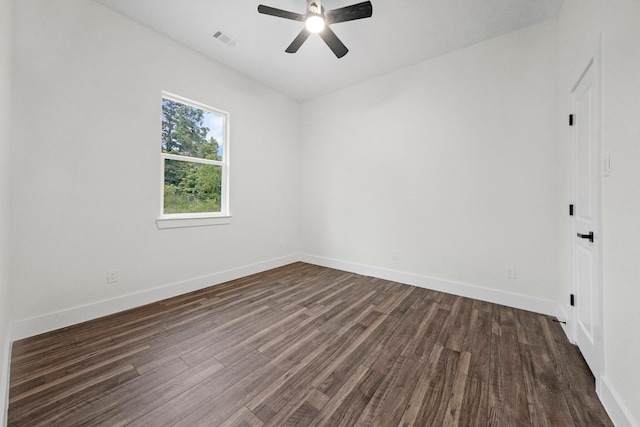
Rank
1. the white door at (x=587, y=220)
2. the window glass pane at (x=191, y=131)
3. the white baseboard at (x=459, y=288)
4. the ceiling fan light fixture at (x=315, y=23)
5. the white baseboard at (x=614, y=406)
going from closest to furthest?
the white baseboard at (x=614, y=406) → the white door at (x=587, y=220) → the ceiling fan light fixture at (x=315, y=23) → the white baseboard at (x=459, y=288) → the window glass pane at (x=191, y=131)

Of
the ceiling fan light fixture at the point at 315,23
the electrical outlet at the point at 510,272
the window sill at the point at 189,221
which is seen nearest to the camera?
the ceiling fan light fixture at the point at 315,23

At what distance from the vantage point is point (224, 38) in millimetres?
2871

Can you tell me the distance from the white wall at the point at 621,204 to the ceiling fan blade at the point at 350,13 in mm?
1547

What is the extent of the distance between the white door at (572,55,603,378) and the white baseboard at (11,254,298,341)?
3.69 metres

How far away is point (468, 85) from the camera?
9.78 feet

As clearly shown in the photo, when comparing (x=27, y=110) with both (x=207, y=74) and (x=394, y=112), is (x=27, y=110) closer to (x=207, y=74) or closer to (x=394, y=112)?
(x=207, y=74)

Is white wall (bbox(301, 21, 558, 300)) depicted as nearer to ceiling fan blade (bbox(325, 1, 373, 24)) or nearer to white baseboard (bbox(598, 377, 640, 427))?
white baseboard (bbox(598, 377, 640, 427))

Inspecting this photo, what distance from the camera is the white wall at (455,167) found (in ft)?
8.49

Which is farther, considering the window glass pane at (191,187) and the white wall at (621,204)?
the window glass pane at (191,187)

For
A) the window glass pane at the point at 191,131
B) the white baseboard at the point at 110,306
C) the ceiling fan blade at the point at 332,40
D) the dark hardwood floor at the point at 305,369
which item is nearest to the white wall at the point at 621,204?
the dark hardwood floor at the point at 305,369

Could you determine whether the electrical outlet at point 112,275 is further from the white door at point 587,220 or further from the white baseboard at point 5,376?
the white door at point 587,220

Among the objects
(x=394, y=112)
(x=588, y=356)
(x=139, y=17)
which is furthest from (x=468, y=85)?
(x=139, y=17)

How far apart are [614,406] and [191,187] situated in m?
4.04

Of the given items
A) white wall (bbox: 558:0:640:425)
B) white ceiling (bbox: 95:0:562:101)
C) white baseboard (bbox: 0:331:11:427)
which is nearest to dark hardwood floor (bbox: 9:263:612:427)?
white baseboard (bbox: 0:331:11:427)
